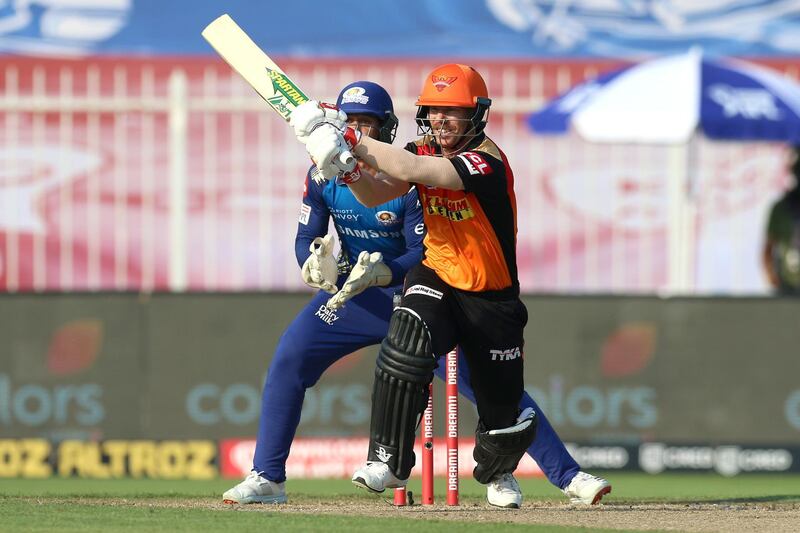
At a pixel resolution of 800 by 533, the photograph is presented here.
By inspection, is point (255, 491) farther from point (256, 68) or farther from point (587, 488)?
point (256, 68)

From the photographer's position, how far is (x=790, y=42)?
1855cm

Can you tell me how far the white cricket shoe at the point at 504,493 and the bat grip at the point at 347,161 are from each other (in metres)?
1.72

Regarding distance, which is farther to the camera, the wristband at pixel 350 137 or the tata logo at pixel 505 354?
the tata logo at pixel 505 354

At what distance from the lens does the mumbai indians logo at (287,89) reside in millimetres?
7258

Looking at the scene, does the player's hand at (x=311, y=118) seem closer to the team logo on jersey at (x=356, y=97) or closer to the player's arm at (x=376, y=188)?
the player's arm at (x=376, y=188)

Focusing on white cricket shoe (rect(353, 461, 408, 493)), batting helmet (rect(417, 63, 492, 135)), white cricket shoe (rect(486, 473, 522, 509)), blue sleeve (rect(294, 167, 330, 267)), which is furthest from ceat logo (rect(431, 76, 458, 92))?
white cricket shoe (rect(486, 473, 522, 509))

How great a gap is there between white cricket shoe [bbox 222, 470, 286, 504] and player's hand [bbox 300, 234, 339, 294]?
89 centimetres

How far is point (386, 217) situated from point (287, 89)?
0.98 meters

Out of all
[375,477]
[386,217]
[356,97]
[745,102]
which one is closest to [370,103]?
[356,97]

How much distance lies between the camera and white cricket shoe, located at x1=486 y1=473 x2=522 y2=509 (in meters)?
7.87

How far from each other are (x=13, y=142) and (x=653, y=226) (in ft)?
19.1

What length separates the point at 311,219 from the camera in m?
8.19

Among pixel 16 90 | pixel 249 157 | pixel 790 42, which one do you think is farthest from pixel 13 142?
pixel 790 42

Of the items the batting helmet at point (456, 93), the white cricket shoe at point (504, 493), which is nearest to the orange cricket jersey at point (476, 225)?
the batting helmet at point (456, 93)
